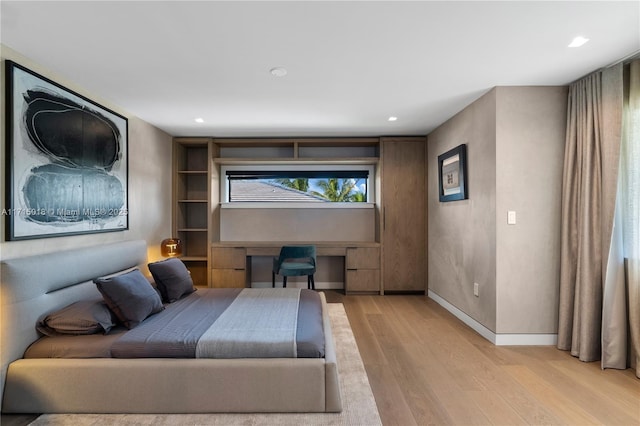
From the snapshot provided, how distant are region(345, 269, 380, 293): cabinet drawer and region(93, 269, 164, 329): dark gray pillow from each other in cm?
277

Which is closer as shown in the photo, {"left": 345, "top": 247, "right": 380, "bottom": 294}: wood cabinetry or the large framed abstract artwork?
the large framed abstract artwork

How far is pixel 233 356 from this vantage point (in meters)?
1.94

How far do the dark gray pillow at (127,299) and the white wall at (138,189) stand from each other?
0.52 metres

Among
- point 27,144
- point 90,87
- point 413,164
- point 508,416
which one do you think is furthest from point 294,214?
point 508,416

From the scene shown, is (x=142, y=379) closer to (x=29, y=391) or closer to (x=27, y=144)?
(x=29, y=391)

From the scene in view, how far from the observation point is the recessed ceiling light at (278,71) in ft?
7.97

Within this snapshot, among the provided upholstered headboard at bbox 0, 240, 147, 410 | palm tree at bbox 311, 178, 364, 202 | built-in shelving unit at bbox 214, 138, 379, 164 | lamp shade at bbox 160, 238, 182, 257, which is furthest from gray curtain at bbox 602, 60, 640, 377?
lamp shade at bbox 160, 238, 182, 257

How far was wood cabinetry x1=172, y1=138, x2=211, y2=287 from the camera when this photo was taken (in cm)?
457

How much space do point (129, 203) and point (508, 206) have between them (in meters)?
3.86

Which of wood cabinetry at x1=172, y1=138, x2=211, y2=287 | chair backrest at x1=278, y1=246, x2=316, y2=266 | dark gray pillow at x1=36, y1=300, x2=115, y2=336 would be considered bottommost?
dark gray pillow at x1=36, y1=300, x2=115, y2=336

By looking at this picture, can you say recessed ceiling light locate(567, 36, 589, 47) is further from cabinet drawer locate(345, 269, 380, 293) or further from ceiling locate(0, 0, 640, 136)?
cabinet drawer locate(345, 269, 380, 293)

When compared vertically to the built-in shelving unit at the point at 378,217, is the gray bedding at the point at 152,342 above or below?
below

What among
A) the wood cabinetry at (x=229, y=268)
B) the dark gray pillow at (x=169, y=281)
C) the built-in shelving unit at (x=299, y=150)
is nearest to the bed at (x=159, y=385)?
the dark gray pillow at (x=169, y=281)

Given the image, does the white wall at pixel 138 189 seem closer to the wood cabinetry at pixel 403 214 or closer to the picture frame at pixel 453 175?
the wood cabinetry at pixel 403 214
